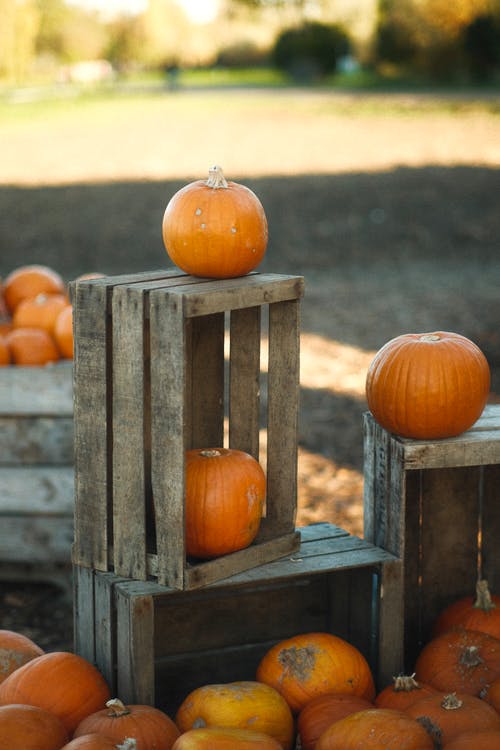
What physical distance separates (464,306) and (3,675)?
6.90 metres

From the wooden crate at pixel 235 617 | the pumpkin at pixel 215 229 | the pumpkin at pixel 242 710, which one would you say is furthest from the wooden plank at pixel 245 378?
the pumpkin at pixel 242 710

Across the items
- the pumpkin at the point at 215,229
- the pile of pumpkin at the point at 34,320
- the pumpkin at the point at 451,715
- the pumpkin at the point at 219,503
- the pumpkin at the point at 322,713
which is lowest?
the pumpkin at the point at 322,713

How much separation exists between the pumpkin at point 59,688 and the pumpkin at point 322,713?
0.57m

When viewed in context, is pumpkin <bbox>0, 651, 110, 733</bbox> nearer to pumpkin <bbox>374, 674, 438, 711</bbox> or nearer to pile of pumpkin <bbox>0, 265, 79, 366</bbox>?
pumpkin <bbox>374, 674, 438, 711</bbox>

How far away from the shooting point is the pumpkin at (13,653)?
317cm

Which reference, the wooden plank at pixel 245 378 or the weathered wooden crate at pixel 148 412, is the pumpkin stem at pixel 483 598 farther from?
the wooden plank at pixel 245 378

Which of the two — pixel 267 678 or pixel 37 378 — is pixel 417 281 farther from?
pixel 267 678

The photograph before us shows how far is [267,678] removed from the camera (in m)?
3.09

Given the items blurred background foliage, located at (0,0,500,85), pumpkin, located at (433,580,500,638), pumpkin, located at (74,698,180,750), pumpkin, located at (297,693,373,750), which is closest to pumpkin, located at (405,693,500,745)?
pumpkin, located at (297,693,373,750)

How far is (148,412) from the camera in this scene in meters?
3.24

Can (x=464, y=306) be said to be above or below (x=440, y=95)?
below

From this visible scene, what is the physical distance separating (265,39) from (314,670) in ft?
304

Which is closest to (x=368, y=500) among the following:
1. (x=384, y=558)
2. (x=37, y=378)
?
(x=384, y=558)

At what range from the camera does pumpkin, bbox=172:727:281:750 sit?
2.50 meters
